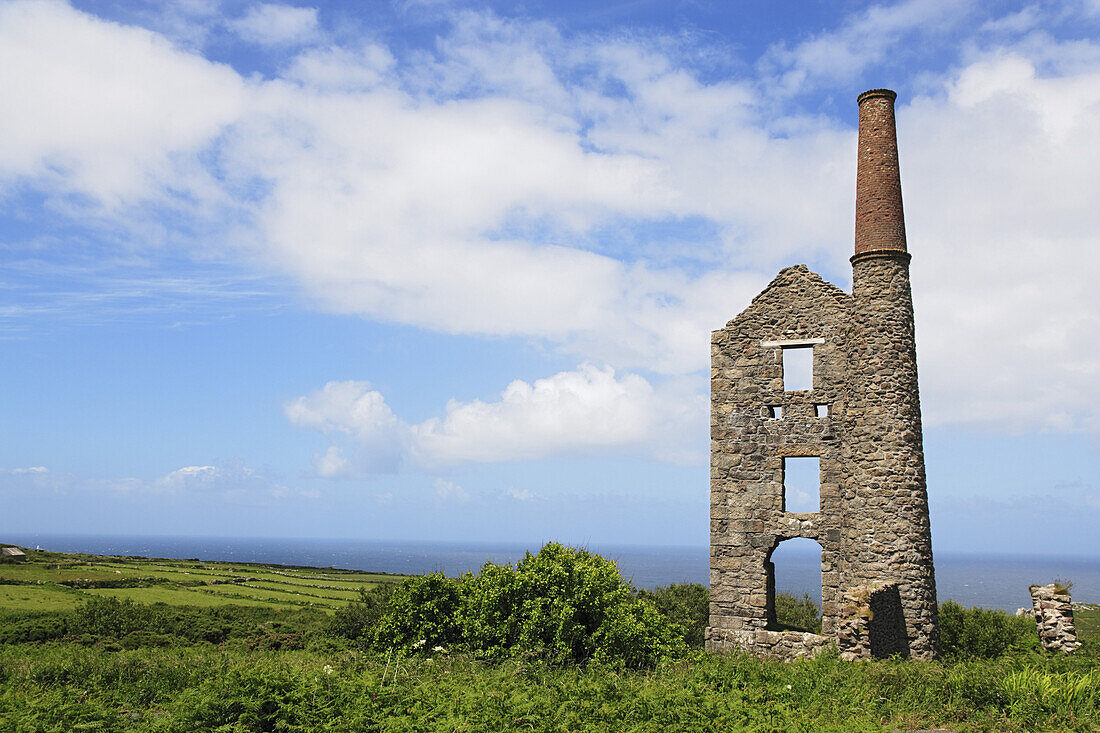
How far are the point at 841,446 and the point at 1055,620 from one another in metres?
5.54

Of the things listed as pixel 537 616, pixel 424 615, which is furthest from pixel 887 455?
pixel 424 615

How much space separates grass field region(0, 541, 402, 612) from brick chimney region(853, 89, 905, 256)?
2573 centimetres

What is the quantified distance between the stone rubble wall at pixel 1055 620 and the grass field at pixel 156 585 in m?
26.2

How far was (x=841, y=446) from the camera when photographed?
736 inches

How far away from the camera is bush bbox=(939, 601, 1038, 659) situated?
22062 millimetres

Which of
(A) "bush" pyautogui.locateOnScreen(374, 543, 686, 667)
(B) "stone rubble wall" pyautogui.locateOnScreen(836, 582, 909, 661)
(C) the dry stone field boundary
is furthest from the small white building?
(B) "stone rubble wall" pyautogui.locateOnScreen(836, 582, 909, 661)

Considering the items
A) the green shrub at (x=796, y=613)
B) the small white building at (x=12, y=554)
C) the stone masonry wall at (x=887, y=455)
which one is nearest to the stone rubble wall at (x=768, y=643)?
the stone masonry wall at (x=887, y=455)

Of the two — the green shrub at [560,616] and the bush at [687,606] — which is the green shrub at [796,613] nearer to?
the bush at [687,606]

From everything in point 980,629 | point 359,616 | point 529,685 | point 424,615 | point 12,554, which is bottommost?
point 359,616

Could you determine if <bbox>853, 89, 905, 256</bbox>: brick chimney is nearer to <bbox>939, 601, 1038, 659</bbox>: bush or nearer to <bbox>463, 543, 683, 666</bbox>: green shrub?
<bbox>463, 543, 683, 666</bbox>: green shrub

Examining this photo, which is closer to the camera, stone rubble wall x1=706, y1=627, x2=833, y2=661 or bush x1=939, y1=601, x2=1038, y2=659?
stone rubble wall x1=706, y1=627, x2=833, y2=661

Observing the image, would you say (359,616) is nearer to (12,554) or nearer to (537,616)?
(537,616)

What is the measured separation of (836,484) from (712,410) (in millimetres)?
3518

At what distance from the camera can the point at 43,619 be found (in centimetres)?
2602
